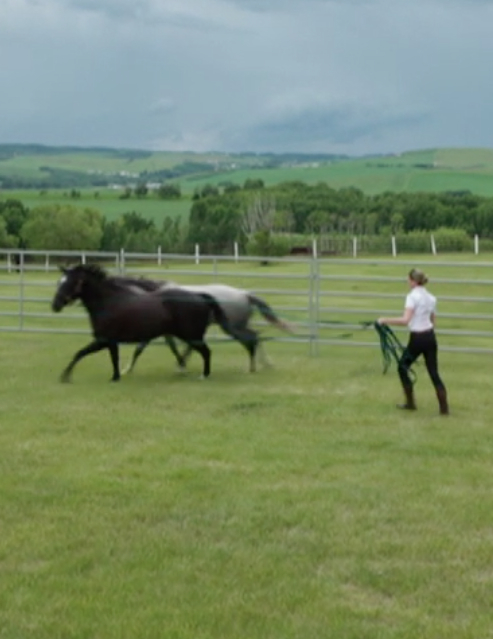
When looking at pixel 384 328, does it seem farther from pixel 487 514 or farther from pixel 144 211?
pixel 144 211

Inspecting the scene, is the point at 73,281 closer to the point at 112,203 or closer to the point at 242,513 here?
the point at 242,513

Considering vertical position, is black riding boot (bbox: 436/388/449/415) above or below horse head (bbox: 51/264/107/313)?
below

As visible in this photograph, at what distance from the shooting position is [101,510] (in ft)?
24.7

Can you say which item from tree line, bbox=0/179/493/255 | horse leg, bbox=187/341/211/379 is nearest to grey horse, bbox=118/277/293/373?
horse leg, bbox=187/341/211/379

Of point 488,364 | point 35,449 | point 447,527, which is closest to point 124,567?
point 447,527

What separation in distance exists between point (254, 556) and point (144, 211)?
Result: 79.9 meters

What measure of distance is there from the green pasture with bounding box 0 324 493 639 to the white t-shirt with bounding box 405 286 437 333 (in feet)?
2.89

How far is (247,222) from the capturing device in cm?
7012

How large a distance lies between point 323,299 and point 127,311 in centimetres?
1226

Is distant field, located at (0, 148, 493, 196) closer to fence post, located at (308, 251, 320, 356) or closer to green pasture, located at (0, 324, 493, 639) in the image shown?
fence post, located at (308, 251, 320, 356)

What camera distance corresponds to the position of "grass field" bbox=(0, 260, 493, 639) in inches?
225

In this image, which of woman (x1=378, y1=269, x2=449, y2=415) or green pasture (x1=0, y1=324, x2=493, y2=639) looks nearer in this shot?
green pasture (x1=0, y1=324, x2=493, y2=639)

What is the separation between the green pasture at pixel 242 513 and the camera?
5.70 m

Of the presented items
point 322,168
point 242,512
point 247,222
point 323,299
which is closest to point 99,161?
point 322,168
